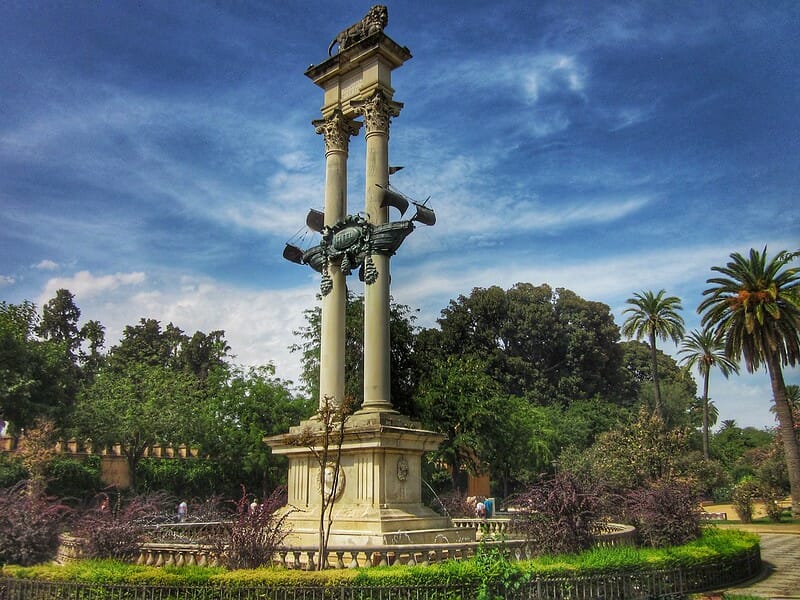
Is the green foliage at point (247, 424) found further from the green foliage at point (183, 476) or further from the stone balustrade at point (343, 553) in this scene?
the stone balustrade at point (343, 553)

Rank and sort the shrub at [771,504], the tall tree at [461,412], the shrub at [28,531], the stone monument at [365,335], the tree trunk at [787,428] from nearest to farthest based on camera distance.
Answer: the shrub at [28,531], the stone monument at [365,335], the tall tree at [461,412], the shrub at [771,504], the tree trunk at [787,428]

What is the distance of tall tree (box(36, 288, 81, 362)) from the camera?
62.4 metres

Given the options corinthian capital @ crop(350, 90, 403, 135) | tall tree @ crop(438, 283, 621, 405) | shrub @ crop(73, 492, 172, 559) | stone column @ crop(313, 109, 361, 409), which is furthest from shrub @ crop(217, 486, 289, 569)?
tall tree @ crop(438, 283, 621, 405)

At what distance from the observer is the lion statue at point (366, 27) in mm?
21109

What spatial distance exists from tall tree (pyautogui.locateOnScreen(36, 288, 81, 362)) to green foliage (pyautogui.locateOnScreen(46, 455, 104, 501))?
25686 millimetres

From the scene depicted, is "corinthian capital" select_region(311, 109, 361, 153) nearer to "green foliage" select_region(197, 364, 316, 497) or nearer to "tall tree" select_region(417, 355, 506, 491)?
"tall tree" select_region(417, 355, 506, 491)

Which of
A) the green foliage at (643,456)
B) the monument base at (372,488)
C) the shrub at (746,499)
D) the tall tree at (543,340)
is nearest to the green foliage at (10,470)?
the monument base at (372,488)

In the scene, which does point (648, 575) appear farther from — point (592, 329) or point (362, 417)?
point (592, 329)

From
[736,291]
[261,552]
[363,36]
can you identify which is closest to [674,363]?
[736,291]

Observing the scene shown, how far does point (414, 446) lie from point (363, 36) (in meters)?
12.9

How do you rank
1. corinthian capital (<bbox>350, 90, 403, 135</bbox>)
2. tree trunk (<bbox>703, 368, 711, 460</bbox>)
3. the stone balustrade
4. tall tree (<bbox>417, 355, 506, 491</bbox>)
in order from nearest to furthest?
1. the stone balustrade
2. corinthian capital (<bbox>350, 90, 403, 135</bbox>)
3. tall tree (<bbox>417, 355, 506, 491</bbox>)
4. tree trunk (<bbox>703, 368, 711, 460</bbox>)

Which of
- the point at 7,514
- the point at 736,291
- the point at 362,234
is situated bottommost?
the point at 7,514

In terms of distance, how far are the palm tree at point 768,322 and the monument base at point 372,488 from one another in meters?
28.9

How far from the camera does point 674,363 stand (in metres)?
80.8
